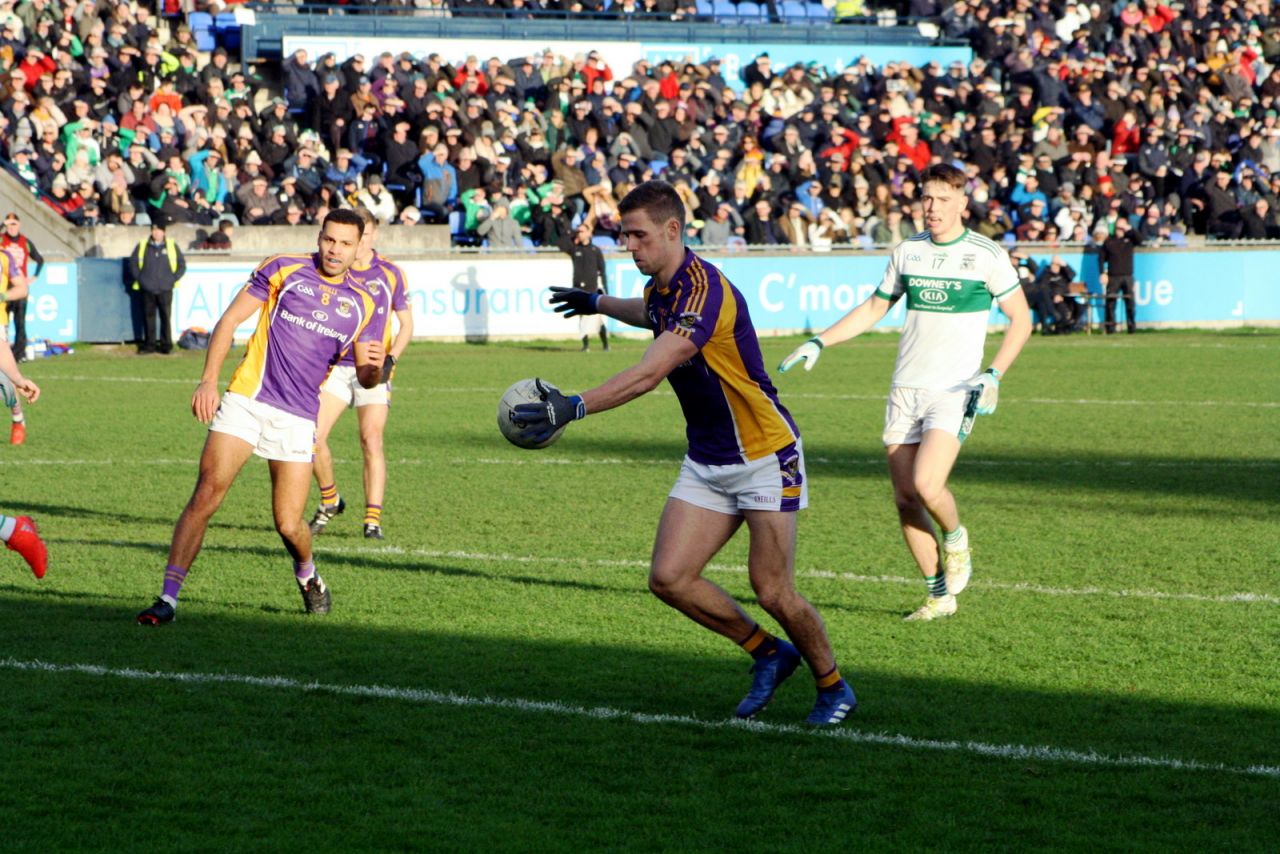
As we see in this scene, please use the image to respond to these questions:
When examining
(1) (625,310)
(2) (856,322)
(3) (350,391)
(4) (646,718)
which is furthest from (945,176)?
(3) (350,391)

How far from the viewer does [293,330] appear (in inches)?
341

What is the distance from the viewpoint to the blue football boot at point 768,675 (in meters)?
6.78

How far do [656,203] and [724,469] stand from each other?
1.02 meters

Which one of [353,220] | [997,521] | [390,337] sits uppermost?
[353,220]

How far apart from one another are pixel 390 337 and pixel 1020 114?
30342mm

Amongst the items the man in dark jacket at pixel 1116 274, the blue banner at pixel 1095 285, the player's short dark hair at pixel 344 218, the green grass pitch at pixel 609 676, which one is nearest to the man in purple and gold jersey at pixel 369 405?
the green grass pitch at pixel 609 676

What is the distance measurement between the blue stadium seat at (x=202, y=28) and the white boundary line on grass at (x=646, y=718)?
28.8 m

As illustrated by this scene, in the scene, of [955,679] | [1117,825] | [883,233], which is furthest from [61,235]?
[1117,825]

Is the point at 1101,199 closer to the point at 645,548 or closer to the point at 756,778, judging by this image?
the point at 645,548

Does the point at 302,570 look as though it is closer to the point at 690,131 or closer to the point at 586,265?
the point at 586,265

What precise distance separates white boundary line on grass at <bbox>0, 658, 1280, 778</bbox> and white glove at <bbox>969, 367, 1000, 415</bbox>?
2.61 metres

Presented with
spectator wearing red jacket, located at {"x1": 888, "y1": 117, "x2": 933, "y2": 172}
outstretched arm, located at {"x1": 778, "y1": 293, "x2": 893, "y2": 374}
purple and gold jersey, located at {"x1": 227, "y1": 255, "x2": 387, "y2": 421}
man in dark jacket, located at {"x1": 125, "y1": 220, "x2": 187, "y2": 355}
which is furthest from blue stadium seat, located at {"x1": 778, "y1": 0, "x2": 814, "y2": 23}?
purple and gold jersey, located at {"x1": 227, "y1": 255, "x2": 387, "y2": 421}

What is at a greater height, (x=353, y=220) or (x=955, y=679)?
(x=353, y=220)

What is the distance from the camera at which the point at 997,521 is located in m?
11.9
